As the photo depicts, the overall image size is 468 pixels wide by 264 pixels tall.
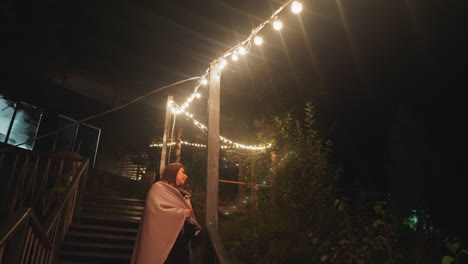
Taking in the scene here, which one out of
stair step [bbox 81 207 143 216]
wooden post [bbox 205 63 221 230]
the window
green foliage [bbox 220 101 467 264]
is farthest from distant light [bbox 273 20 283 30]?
the window

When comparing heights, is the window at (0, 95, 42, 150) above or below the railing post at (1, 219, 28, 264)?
above

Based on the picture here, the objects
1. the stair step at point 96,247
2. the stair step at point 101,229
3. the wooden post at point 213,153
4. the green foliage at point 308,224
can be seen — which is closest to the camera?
the wooden post at point 213,153

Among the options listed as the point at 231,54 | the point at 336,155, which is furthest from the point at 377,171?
the point at 231,54

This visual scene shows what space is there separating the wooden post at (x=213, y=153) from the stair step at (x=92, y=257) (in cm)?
291

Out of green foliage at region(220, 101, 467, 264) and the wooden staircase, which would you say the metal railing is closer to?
the wooden staircase

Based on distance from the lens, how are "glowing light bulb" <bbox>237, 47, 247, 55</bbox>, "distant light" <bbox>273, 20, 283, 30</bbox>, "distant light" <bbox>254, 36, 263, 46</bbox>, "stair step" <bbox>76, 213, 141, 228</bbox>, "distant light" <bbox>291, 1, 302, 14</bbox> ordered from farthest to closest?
1. "stair step" <bbox>76, 213, 141, 228</bbox>
2. "glowing light bulb" <bbox>237, 47, 247, 55</bbox>
3. "distant light" <bbox>254, 36, 263, 46</bbox>
4. "distant light" <bbox>273, 20, 283, 30</bbox>
5. "distant light" <bbox>291, 1, 302, 14</bbox>

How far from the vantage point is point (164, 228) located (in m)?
2.75

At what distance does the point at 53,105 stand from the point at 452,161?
15.3m

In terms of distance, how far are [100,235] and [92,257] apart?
56cm

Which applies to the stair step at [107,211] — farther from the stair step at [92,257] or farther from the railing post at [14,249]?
the railing post at [14,249]

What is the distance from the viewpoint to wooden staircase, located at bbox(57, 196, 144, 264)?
5.38m

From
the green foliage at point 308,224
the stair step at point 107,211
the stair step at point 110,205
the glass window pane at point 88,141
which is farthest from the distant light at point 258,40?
the glass window pane at point 88,141

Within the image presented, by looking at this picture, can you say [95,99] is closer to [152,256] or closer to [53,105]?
[53,105]

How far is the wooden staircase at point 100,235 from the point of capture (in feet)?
17.6
